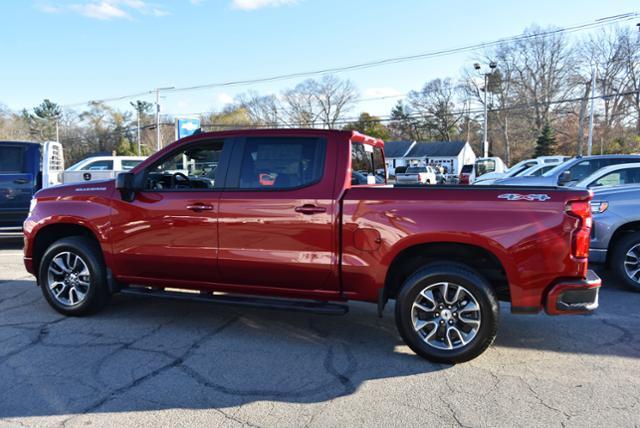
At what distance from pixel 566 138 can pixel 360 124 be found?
90.8 ft

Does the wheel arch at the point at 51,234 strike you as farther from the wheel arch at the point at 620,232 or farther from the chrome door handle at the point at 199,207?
the wheel arch at the point at 620,232

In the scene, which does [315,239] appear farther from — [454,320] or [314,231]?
[454,320]

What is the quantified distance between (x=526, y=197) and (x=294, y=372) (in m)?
2.33

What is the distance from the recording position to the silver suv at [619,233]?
643 centimetres

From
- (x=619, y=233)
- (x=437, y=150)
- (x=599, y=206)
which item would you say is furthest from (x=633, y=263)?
(x=437, y=150)

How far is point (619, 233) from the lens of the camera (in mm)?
6621

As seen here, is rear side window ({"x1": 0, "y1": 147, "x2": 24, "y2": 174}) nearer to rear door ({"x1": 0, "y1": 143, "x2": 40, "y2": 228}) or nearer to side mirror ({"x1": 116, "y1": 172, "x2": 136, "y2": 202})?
rear door ({"x1": 0, "y1": 143, "x2": 40, "y2": 228})

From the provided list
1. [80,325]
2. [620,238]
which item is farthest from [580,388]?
[80,325]

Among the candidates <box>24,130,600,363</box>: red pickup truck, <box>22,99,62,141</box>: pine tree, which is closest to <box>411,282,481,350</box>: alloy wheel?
<box>24,130,600,363</box>: red pickup truck

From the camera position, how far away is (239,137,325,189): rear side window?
14.3 ft

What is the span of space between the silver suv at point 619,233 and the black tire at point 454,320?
3.48m

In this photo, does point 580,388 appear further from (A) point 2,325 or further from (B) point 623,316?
(A) point 2,325

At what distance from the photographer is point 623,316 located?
5391mm

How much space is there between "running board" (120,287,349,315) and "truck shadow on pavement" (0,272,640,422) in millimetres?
369
